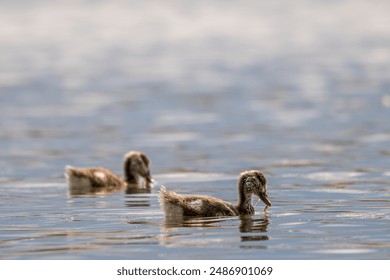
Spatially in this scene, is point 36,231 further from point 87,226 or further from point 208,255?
point 208,255

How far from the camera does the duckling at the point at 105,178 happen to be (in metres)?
21.2

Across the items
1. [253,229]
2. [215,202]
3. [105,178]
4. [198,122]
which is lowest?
[253,229]

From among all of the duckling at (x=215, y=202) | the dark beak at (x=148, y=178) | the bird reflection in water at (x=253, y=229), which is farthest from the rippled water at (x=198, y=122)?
the dark beak at (x=148, y=178)

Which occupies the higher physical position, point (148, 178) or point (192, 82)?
point (192, 82)

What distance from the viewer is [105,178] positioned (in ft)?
70.7

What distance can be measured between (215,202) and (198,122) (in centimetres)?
1586

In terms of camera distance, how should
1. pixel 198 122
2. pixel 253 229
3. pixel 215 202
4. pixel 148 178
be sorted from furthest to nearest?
pixel 198 122
pixel 148 178
pixel 215 202
pixel 253 229

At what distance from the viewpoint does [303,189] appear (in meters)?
20.5

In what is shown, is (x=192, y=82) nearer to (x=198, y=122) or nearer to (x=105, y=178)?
(x=198, y=122)

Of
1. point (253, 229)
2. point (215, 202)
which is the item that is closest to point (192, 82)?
point (215, 202)

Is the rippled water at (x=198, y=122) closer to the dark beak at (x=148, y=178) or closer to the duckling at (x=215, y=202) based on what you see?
the duckling at (x=215, y=202)

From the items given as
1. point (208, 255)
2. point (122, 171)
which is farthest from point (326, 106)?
point (208, 255)

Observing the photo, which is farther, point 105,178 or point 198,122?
point 198,122

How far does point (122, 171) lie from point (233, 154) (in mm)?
2823
